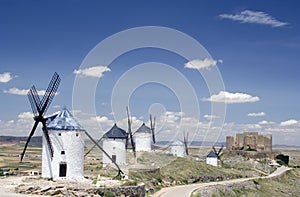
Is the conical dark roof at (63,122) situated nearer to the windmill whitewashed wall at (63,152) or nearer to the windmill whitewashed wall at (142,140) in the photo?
the windmill whitewashed wall at (63,152)

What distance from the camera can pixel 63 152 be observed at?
27.5 metres

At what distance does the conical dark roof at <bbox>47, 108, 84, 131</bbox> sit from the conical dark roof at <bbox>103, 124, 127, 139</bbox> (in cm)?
1068

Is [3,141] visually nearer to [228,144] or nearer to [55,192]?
[228,144]

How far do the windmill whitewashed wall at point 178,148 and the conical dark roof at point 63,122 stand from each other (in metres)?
31.5

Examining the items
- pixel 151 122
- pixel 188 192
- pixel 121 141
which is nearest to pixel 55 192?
pixel 188 192

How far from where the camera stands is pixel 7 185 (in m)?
25.4

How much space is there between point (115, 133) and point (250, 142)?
36.4 metres

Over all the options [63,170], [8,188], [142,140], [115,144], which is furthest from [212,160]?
[8,188]

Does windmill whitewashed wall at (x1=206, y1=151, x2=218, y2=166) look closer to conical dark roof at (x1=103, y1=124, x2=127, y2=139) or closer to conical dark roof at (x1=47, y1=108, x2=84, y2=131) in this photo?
conical dark roof at (x1=103, y1=124, x2=127, y2=139)

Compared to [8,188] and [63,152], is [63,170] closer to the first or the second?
[63,152]

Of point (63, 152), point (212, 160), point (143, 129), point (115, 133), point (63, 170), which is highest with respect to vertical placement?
point (143, 129)

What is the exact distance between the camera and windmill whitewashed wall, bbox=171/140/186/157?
193 feet

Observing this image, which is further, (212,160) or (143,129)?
(212,160)

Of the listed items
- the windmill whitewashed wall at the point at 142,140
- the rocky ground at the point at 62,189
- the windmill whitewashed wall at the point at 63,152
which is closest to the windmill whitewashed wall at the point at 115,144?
the windmill whitewashed wall at the point at 63,152
